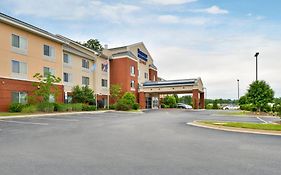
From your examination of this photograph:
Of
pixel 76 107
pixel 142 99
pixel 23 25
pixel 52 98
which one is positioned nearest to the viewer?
pixel 23 25

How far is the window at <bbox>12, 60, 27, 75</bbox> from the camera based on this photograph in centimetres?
2530

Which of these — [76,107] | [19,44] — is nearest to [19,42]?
[19,44]

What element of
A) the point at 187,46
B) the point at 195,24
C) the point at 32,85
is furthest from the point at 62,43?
the point at 195,24

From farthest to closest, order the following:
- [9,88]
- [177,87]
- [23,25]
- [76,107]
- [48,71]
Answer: [177,87]
[76,107]
[48,71]
[23,25]
[9,88]

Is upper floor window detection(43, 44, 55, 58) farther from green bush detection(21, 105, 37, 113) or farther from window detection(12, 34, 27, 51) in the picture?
green bush detection(21, 105, 37, 113)

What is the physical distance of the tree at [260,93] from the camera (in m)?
28.5

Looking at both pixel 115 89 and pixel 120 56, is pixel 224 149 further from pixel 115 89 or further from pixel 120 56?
pixel 120 56

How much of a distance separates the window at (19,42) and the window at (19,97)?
511cm

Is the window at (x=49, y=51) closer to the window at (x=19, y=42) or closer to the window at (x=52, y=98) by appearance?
the window at (x=19, y=42)

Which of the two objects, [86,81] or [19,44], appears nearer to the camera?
[19,44]

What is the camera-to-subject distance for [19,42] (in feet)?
85.3

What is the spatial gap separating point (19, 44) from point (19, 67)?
2.59m

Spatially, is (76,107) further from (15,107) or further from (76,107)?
(15,107)

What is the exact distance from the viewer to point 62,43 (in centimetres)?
3198
